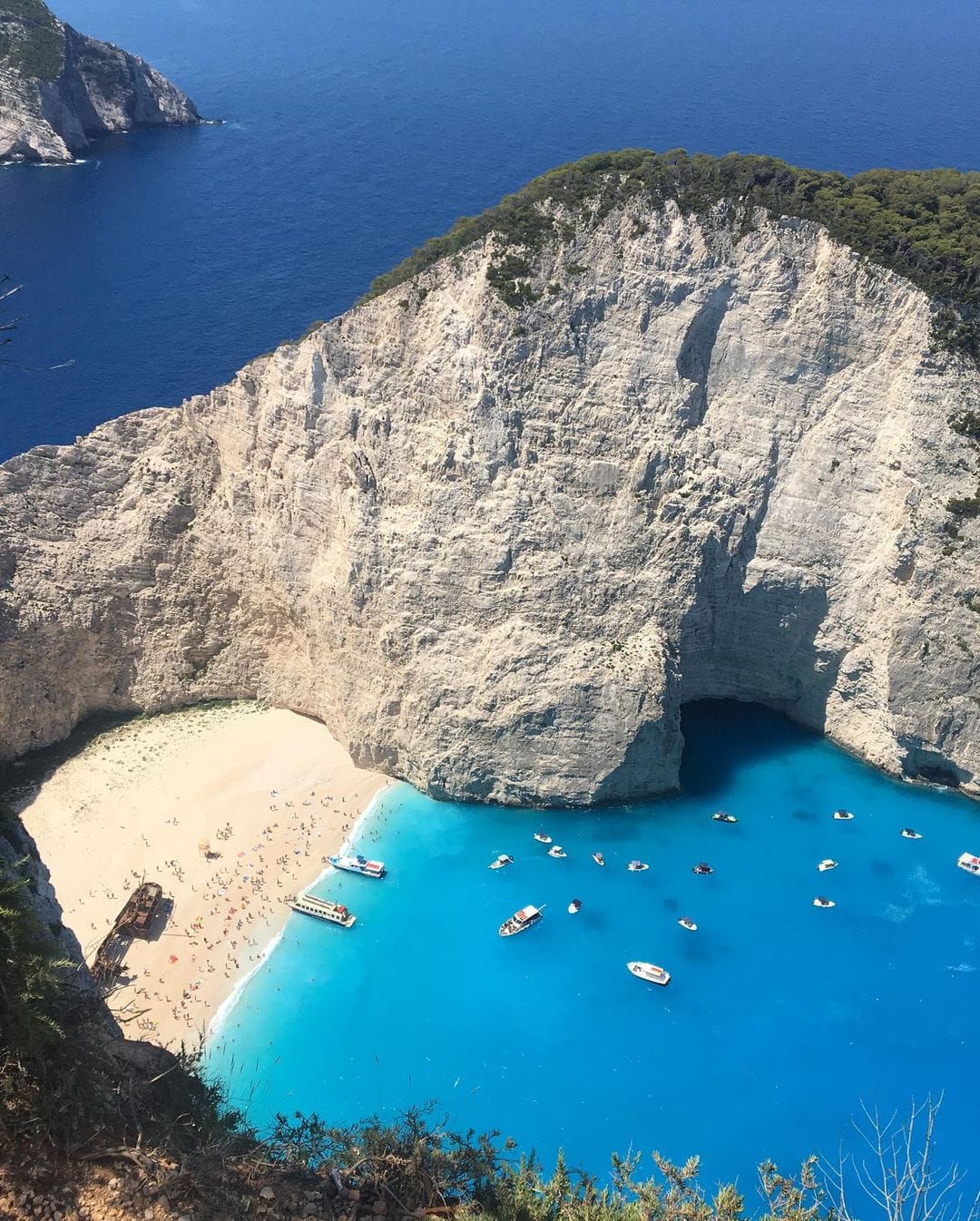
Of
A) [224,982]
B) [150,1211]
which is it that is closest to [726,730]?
[224,982]

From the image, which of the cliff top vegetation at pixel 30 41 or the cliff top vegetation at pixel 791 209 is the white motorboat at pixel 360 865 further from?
the cliff top vegetation at pixel 30 41

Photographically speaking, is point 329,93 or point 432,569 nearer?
point 432,569

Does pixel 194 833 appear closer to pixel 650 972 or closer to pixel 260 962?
pixel 260 962

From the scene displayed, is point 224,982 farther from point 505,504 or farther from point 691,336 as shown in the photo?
point 691,336

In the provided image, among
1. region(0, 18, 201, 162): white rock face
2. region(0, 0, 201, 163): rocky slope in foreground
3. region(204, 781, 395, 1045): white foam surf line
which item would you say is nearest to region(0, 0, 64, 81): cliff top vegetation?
region(0, 0, 201, 163): rocky slope in foreground

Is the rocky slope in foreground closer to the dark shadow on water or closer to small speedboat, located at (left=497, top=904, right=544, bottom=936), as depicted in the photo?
the dark shadow on water

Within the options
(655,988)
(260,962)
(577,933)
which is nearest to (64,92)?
(260,962)
